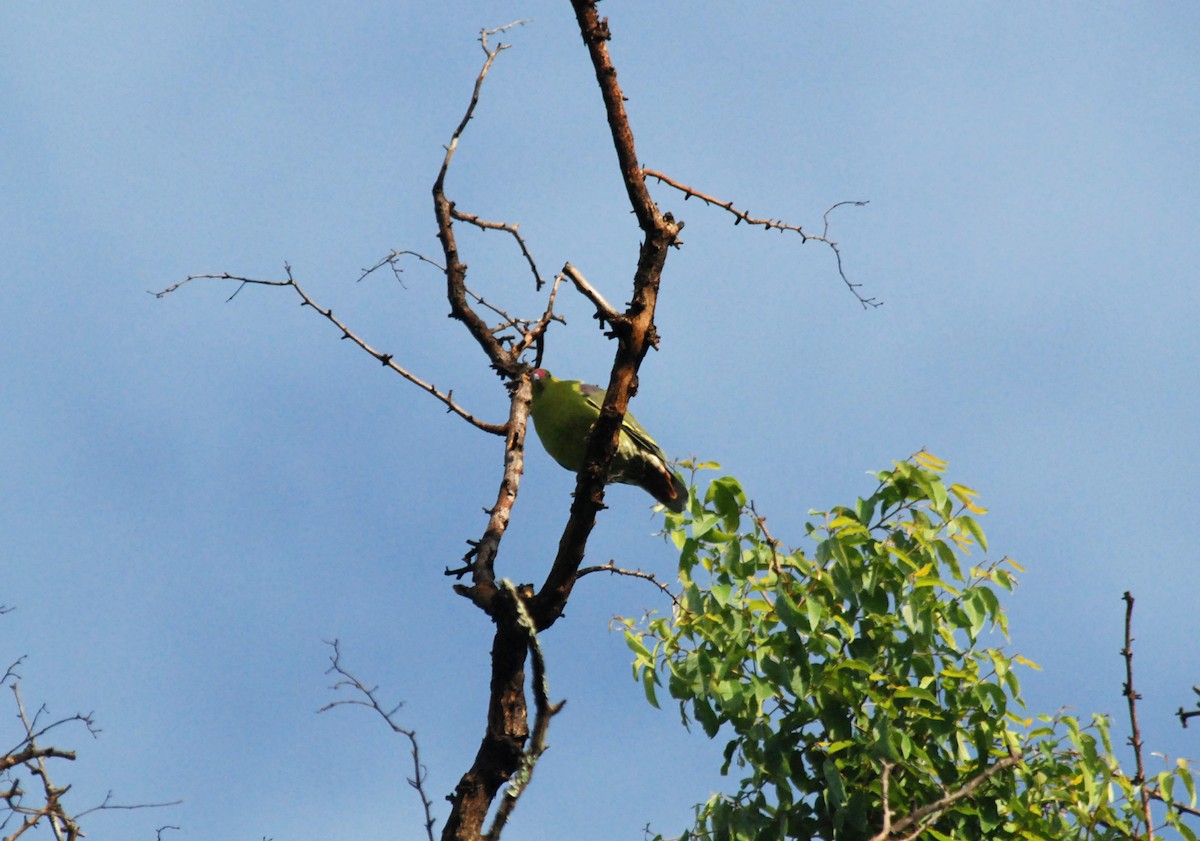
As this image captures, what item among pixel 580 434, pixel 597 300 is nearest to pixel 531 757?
pixel 597 300

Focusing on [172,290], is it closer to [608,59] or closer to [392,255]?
[392,255]

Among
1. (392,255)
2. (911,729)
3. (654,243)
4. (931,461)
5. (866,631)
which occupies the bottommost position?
(911,729)

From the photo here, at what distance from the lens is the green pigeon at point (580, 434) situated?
21.7 feet

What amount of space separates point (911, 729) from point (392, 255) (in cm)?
326

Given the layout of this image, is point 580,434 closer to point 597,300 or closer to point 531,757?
point 597,300

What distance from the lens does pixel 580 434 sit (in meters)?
6.60

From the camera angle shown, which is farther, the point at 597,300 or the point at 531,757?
the point at 597,300

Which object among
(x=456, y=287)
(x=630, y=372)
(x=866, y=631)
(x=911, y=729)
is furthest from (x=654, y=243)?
(x=911, y=729)

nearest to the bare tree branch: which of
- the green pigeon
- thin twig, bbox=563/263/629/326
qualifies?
thin twig, bbox=563/263/629/326

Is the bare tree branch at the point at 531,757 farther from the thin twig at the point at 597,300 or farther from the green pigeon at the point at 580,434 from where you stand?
the green pigeon at the point at 580,434

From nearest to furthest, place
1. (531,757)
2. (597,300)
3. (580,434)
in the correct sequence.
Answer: (531,757), (597,300), (580,434)

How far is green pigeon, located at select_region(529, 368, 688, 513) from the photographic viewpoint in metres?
6.62

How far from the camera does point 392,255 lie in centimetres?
571

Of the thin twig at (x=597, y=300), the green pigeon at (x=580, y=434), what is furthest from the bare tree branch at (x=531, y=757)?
the green pigeon at (x=580, y=434)
